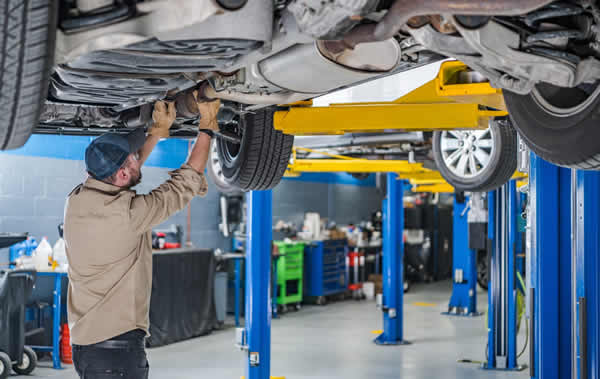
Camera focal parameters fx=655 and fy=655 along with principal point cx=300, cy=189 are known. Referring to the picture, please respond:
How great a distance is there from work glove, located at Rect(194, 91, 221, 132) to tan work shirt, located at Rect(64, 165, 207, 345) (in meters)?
0.24

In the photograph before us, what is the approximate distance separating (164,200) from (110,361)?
30.2 inches

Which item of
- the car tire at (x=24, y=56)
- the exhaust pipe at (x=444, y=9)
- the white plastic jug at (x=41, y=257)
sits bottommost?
the white plastic jug at (x=41, y=257)

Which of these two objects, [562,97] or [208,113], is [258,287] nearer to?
[208,113]

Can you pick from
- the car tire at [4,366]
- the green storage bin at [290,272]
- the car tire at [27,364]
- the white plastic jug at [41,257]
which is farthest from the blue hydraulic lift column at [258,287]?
the green storage bin at [290,272]

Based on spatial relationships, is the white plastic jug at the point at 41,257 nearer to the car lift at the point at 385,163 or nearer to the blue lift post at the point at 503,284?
the car lift at the point at 385,163

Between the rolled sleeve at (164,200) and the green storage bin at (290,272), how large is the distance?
800cm

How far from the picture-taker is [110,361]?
9.63ft

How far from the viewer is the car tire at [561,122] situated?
2.12m

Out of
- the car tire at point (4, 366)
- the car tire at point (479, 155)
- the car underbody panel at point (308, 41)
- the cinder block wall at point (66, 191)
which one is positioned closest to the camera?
the car underbody panel at point (308, 41)

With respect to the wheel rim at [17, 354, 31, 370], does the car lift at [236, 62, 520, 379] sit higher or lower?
higher

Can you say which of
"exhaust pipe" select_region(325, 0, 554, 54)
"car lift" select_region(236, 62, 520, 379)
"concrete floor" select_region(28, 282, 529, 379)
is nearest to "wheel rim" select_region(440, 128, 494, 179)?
"car lift" select_region(236, 62, 520, 379)

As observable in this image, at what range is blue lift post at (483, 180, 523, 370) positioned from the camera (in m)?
7.16

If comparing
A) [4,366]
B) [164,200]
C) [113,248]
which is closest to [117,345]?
[113,248]

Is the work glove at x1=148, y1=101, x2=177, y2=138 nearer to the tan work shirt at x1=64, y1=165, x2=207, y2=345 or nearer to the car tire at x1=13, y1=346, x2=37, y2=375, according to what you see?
the tan work shirt at x1=64, y1=165, x2=207, y2=345
